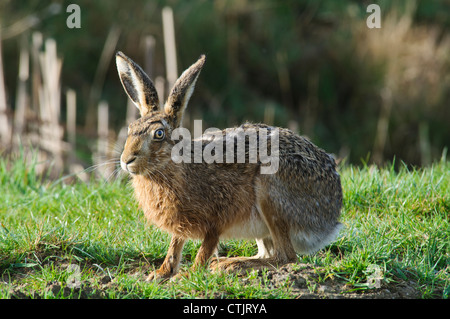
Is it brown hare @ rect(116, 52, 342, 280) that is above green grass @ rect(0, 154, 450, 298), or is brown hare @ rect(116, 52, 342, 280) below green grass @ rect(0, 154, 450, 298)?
above

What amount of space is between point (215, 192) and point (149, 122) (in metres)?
0.65

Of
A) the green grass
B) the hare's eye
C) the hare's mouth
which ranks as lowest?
the green grass

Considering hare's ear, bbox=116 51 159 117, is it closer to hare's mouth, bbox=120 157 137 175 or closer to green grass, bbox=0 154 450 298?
hare's mouth, bbox=120 157 137 175

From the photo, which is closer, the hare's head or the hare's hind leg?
the hare's head

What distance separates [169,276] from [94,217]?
51.2 inches

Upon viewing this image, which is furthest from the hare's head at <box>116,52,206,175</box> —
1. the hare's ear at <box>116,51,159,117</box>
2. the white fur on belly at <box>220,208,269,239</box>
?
the white fur on belly at <box>220,208,269,239</box>

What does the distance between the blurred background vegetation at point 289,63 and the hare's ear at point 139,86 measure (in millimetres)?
5732

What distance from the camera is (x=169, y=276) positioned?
13.8 feet

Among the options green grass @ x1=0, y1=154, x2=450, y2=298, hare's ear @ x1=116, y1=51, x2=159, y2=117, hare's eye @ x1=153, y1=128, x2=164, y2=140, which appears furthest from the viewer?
hare's ear @ x1=116, y1=51, x2=159, y2=117

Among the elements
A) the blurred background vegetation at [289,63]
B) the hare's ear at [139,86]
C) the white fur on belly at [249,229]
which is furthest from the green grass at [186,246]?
the blurred background vegetation at [289,63]

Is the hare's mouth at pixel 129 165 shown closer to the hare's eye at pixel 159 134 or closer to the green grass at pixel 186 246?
the hare's eye at pixel 159 134

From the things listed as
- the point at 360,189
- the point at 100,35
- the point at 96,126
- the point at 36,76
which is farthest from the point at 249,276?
the point at 100,35

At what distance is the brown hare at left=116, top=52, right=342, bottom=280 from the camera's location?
4230 millimetres
